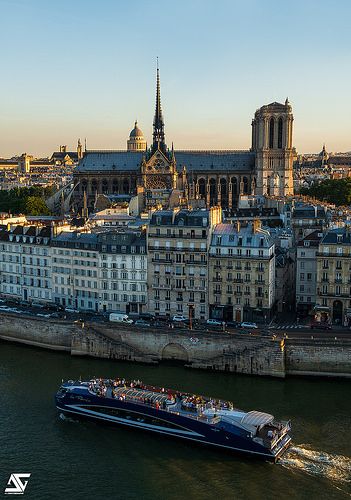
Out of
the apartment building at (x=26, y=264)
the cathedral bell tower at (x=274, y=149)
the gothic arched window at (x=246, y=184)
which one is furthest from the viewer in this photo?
the gothic arched window at (x=246, y=184)

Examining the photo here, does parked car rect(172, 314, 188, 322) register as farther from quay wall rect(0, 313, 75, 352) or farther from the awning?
the awning

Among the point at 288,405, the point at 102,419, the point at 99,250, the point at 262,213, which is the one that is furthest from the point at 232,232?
the point at 262,213

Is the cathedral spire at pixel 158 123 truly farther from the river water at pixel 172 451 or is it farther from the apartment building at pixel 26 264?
the river water at pixel 172 451

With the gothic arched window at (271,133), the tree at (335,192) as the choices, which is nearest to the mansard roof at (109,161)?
the gothic arched window at (271,133)

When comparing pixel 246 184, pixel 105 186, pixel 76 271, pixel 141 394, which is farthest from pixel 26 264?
pixel 246 184

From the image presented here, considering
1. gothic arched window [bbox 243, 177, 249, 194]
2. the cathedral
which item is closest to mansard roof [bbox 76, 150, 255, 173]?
the cathedral

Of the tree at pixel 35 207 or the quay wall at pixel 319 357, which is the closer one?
the quay wall at pixel 319 357

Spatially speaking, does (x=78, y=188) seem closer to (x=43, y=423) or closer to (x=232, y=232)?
(x=232, y=232)
